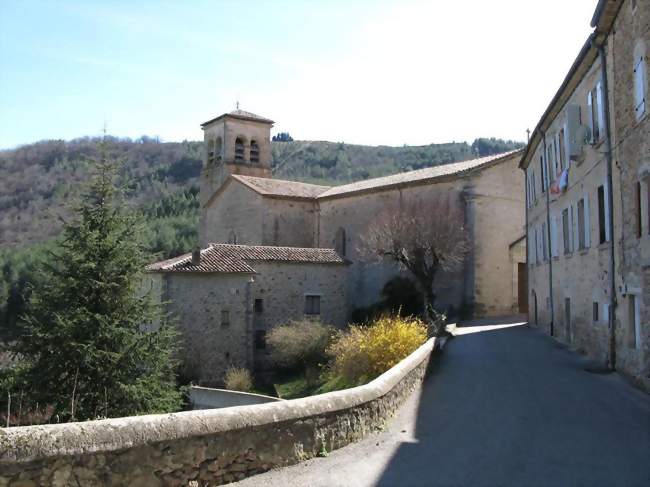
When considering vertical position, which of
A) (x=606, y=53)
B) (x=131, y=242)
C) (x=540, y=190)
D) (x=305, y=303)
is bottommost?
(x=305, y=303)

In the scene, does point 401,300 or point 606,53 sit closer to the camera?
point 606,53

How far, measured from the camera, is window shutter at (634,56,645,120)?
35.4 feet

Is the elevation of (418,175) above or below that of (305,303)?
above

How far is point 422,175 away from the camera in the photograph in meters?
33.9

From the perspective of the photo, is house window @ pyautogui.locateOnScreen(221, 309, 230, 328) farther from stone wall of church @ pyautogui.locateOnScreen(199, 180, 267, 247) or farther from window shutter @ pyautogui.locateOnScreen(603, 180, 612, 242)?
window shutter @ pyautogui.locateOnScreen(603, 180, 612, 242)

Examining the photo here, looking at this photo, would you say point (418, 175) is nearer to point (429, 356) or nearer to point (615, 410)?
point (429, 356)

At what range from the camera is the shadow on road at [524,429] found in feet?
21.8

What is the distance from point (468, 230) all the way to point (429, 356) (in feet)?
55.7

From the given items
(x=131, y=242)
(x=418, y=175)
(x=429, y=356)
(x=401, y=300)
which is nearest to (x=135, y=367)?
(x=131, y=242)

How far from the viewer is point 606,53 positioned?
1320 centimetres

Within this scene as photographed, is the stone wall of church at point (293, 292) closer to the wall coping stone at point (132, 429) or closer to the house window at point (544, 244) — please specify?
the house window at point (544, 244)

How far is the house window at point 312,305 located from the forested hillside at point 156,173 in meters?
31.6

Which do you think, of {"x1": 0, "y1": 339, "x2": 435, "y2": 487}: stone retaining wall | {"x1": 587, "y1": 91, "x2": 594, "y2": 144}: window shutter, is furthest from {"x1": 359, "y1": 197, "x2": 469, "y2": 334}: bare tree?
{"x1": 0, "y1": 339, "x2": 435, "y2": 487}: stone retaining wall

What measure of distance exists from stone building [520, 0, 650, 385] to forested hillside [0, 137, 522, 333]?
45963 millimetres
